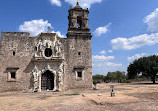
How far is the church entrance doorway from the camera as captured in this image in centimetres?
1723

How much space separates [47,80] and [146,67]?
26562mm

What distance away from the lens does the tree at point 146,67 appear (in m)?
33.8

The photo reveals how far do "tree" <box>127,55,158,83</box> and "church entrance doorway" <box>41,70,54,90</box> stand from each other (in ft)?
85.6

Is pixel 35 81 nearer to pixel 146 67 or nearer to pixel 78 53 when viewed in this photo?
pixel 78 53

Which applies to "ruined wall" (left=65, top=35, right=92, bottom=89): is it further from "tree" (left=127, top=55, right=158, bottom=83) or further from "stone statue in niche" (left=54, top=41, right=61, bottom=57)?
"tree" (left=127, top=55, right=158, bottom=83)

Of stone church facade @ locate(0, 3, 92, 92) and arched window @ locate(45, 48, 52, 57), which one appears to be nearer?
stone church facade @ locate(0, 3, 92, 92)

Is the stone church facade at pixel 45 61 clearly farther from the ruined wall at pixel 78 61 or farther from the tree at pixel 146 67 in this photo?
the tree at pixel 146 67

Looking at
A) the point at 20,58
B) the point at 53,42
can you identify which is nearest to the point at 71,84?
the point at 53,42

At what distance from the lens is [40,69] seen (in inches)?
677

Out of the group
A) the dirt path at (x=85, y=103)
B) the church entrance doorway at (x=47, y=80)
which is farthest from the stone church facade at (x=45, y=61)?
the dirt path at (x=85, y=103)

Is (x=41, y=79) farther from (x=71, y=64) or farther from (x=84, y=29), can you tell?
(x=84, y=29)

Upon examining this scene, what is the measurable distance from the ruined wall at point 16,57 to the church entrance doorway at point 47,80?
173 centimetres

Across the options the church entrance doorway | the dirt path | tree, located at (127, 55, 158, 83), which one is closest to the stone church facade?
the church entrance doorway

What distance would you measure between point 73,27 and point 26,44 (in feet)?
21.5
